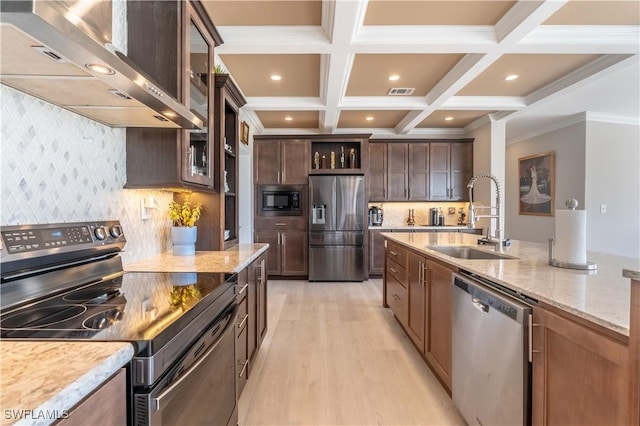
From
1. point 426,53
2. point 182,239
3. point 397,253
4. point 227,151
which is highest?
point 426,53

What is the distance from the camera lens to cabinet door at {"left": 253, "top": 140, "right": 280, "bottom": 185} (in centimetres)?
506

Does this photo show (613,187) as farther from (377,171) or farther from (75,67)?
(75,67)

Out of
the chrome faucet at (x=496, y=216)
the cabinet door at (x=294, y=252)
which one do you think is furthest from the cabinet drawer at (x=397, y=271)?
the cabinet door at (x=294, y=252)

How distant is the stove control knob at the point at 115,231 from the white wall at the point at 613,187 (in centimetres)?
607

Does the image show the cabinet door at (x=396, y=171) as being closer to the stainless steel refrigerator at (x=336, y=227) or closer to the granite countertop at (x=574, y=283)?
the stainless steel refrigerator at (x=336, y=227)

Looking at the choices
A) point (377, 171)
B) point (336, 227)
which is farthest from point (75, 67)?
point (377, 171)

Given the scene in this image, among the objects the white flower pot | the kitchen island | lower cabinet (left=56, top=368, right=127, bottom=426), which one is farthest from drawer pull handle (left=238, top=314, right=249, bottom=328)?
the kitchen island

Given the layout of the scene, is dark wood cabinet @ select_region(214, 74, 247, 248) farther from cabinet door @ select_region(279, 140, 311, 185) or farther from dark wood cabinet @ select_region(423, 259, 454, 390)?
cabinet door @ select_region(279, 140, 311, 185)

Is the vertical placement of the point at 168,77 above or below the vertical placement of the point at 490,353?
above

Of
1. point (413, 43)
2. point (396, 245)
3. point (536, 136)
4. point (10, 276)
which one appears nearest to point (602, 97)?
point (536, 136)

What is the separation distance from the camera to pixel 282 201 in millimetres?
5133

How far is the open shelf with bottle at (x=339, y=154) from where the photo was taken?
5.00m

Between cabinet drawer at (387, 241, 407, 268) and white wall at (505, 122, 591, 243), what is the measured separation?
8.76 ft

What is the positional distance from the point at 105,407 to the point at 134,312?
0.36 metres
